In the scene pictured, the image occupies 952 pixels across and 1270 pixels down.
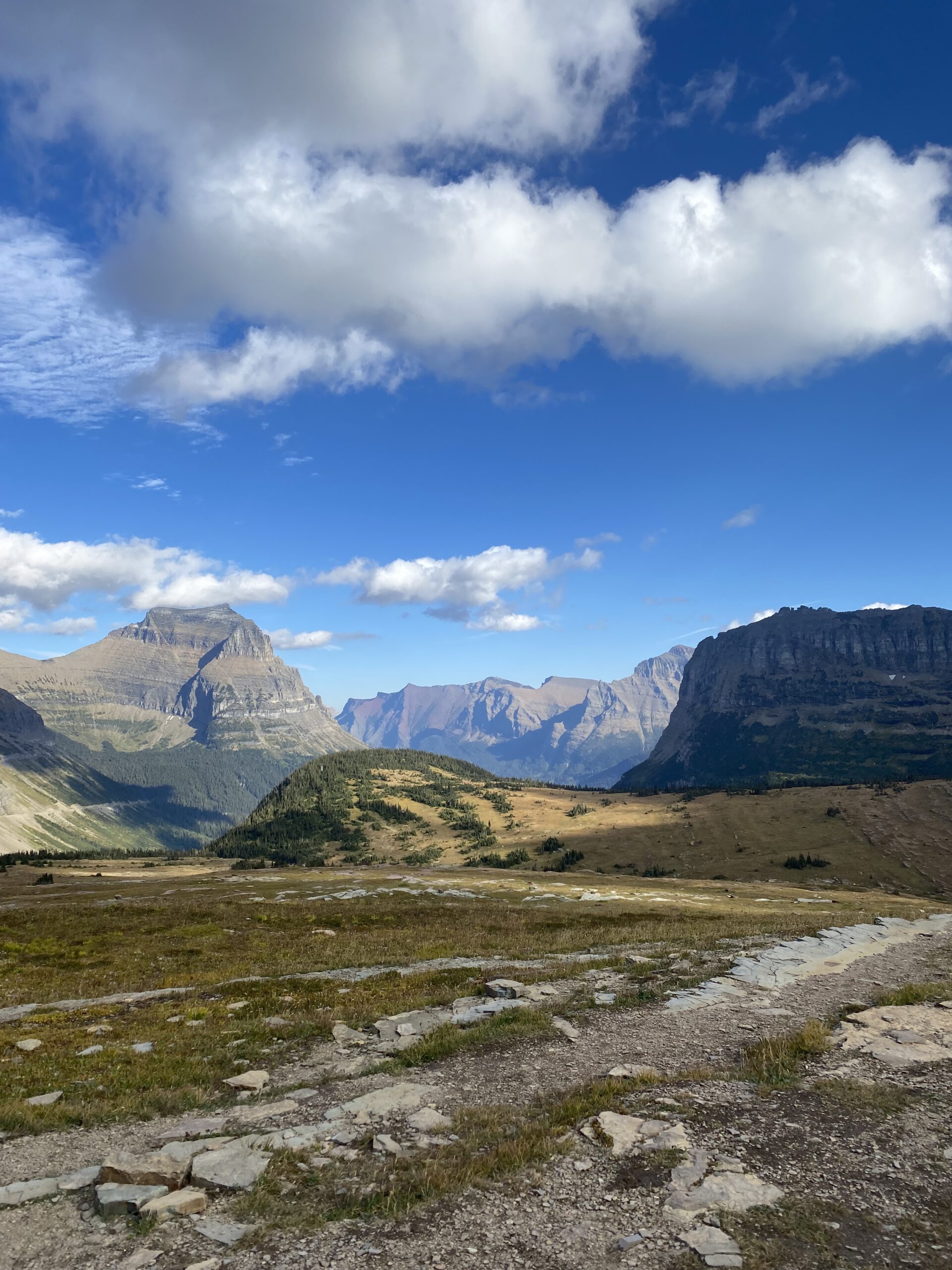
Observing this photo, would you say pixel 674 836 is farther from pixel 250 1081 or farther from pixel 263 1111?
pixel 263 1111

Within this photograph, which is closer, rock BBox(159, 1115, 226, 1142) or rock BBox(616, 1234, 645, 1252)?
rock BBox(616, 1234, 645, 1252)

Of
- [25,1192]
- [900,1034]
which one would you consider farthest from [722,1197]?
[25,1192]

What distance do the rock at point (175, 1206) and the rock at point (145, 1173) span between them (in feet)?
1.62

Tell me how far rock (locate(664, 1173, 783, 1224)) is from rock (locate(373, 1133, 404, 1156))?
4616mm

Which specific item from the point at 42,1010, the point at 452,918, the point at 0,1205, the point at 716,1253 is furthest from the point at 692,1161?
the point at 452,918

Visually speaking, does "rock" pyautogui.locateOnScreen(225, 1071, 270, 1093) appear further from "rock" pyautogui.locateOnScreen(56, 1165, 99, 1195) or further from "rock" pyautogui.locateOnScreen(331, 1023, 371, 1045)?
"rock" pyautogui.locateOnScreen(56, 1165, 99, 1195)

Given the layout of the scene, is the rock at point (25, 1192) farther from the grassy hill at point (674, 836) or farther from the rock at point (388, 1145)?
the grassy hill at point (674, 836)

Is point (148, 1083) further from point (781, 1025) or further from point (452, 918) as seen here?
point (452, 918)

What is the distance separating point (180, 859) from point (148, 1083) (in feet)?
604

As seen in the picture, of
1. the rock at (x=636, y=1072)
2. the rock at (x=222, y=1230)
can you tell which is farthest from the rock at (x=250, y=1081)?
the rock at (x=636, y=1072)

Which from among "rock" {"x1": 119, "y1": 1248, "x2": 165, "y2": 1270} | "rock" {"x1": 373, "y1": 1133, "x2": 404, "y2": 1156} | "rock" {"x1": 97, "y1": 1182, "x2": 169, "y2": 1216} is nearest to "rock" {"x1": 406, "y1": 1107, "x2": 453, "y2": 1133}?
"rock" {"x1": 373, "y1": 1133, "x2": 404, "y2": 1156}

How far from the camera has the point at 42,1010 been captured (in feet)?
74.0

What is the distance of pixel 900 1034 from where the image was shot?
50.8 feet

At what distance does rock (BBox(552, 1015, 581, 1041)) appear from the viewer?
16.8m
